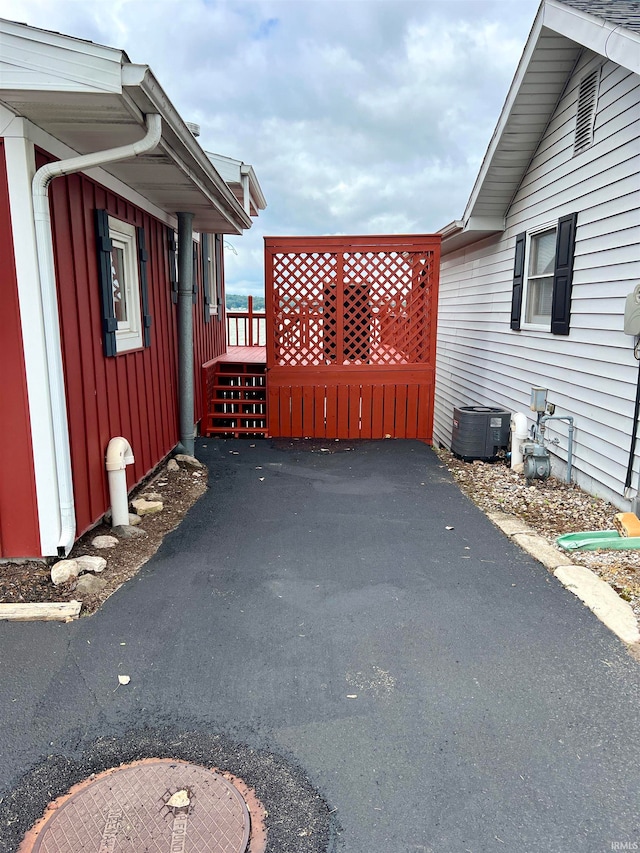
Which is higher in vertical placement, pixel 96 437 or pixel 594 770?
pixel 96 437

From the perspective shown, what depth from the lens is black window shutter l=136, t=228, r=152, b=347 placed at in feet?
16.0

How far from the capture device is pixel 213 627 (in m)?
2.77

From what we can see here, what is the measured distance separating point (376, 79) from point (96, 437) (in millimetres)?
14105

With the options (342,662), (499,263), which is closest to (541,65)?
(499,263)

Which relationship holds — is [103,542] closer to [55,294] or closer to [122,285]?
[55,294]

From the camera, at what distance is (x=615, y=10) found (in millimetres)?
4617

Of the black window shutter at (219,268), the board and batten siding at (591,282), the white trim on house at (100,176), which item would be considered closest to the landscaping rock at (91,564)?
the white trim on house at (100,176)

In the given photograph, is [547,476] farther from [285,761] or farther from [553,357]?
[285,761]

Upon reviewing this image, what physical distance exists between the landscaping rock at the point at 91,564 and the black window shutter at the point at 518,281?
5472mm

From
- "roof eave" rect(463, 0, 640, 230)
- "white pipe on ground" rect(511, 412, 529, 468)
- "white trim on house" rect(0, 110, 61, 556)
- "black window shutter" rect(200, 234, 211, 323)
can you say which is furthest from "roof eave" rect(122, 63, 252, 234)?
"white pipe on ground" rect(511, 412, 529, 468)

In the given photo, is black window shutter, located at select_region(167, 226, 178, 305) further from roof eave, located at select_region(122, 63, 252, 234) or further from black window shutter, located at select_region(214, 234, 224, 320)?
black window shutter, located at select_region(214, 234, 224, 320)

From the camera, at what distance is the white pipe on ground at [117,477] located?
3904 mm

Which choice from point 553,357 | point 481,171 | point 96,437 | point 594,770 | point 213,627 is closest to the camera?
point 594,770

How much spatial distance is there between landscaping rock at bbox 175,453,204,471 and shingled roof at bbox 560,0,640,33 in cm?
517
